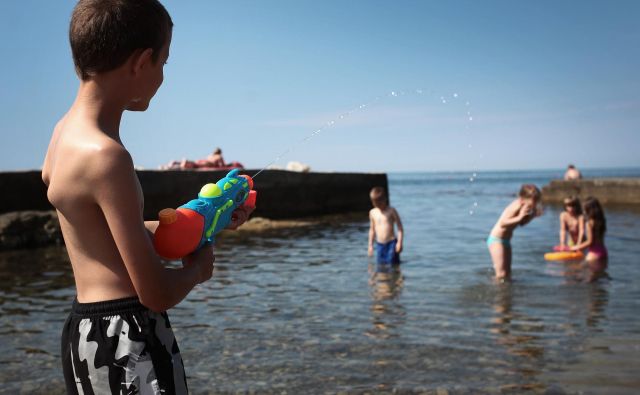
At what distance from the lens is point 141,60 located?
1.74 meters

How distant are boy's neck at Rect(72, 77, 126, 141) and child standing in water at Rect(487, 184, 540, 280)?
794 cm

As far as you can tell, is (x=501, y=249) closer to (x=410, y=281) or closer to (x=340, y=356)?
(x=410, y=281)

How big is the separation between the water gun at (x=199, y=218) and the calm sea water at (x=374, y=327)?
270cm

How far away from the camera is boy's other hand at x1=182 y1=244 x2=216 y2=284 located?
6.18ft

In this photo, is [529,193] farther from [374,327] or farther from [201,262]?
[201,262]

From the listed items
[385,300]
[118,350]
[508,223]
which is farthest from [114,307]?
[508,223]

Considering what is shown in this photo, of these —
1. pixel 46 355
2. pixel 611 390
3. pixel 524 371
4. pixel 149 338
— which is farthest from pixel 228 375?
pixel 149 338

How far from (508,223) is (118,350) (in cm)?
796

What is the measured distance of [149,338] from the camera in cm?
180

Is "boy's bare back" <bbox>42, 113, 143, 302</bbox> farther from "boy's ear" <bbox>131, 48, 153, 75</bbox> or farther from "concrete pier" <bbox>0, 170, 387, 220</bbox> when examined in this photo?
"concrete pier" <bbox>0, 170, 387, 220</bbox>

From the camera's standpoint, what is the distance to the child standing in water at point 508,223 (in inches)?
356

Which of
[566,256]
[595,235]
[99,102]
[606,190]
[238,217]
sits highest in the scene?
[99,102]

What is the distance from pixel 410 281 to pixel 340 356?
4.00 meters

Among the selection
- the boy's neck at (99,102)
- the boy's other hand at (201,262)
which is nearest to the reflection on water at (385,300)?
the boy's other hand at (201,262)
